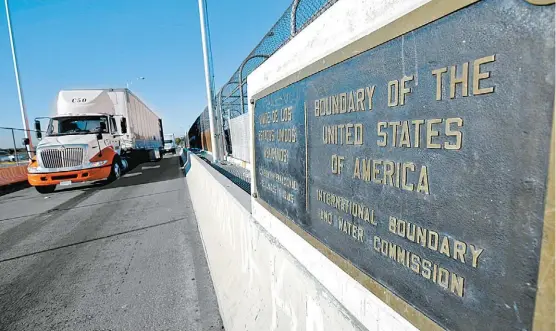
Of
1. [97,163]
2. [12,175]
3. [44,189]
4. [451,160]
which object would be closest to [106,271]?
[451,160]

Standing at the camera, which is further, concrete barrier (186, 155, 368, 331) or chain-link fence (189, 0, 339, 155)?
chain-link fence (189, 0, 339, 155)

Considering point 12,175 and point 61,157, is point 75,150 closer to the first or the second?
point 61,157

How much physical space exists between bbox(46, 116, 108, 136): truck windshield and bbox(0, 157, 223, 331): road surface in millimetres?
5757

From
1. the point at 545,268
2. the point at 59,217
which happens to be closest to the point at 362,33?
the point at 545,268

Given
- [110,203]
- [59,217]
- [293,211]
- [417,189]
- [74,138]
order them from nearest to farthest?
[417,189], [293,211], [59,217], [110,203], [74,138]

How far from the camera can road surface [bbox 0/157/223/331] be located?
2914 mm

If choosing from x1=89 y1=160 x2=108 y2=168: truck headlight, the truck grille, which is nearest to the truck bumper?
x1=89 y1=160 x2=108 y2=168: truck headlight

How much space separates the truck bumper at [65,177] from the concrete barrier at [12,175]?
11.0ft

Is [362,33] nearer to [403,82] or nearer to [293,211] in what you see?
[403,82]

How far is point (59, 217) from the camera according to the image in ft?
23.2

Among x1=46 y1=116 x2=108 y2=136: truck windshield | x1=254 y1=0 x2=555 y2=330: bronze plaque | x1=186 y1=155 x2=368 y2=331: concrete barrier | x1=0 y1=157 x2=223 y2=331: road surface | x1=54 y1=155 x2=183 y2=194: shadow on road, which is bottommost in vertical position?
x1=54 y1=155 x2=183 y2=194: shadow on road

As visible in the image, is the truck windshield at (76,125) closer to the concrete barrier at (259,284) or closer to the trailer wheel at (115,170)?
the trailer wheel at (115,170)

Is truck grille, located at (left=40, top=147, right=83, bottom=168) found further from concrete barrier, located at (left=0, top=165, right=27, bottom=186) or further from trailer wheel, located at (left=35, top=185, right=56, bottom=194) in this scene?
concrete barrier, located at (left=0, top=165, right=27, bottom=186)

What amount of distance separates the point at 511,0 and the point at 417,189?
55 cm
